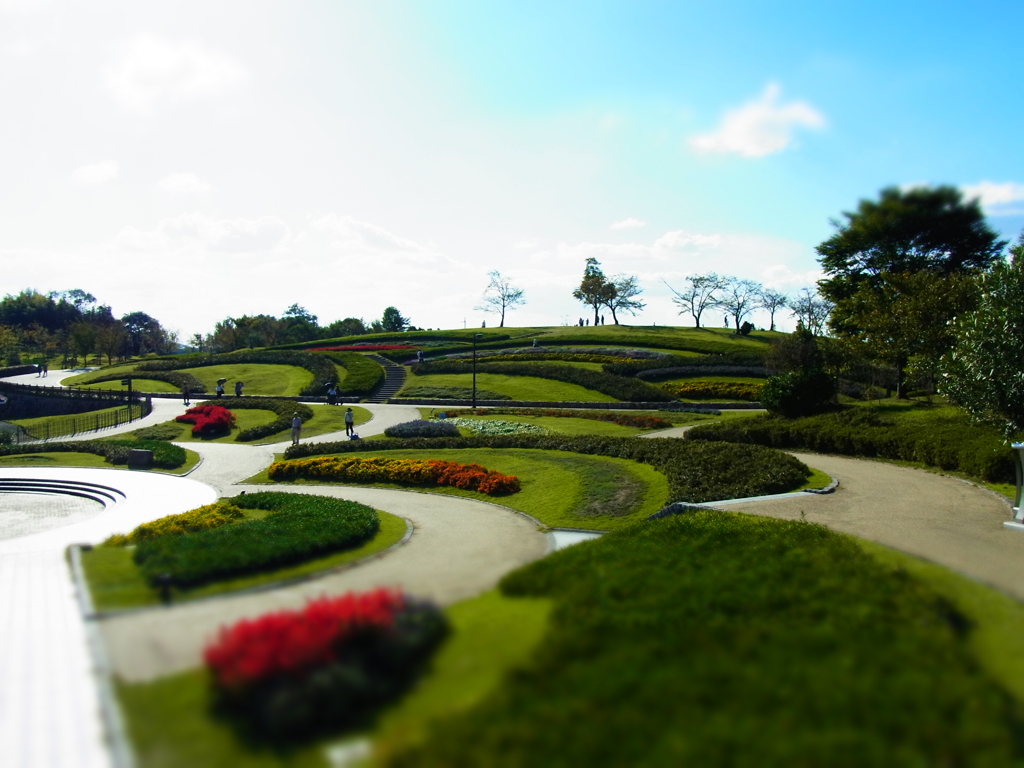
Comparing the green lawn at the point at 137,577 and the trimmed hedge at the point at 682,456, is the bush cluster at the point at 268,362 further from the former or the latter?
the green lawn at the point at 137,577

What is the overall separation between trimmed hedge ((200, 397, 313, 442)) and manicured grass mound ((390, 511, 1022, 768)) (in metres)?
26.7

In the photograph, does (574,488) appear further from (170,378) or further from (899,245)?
(170,378)

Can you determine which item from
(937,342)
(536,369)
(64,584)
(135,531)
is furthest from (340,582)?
(536,369)

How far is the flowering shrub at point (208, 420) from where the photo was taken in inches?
1312

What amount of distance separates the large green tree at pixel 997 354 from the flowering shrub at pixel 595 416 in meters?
14.9

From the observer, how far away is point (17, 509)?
19812mm

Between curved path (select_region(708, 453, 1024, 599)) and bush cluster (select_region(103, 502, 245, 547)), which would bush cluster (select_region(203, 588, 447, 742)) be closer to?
curved path (select_region(708, 453, 1024, 599))

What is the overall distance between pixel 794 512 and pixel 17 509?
67.9ft

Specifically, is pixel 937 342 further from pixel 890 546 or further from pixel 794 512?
pixel 890 546

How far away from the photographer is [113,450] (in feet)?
89.0

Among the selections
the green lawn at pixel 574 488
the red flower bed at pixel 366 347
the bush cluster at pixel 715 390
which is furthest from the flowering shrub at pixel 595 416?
the red flower bed at pixel 366 347

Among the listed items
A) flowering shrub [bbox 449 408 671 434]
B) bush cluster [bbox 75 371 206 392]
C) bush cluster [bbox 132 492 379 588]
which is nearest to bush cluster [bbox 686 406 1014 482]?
flowering shrub [bbox 449 408 671 434]

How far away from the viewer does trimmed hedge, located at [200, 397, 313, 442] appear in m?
32.2

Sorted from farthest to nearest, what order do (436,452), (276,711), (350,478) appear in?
(436,452) → (350,478) → (276,711)
